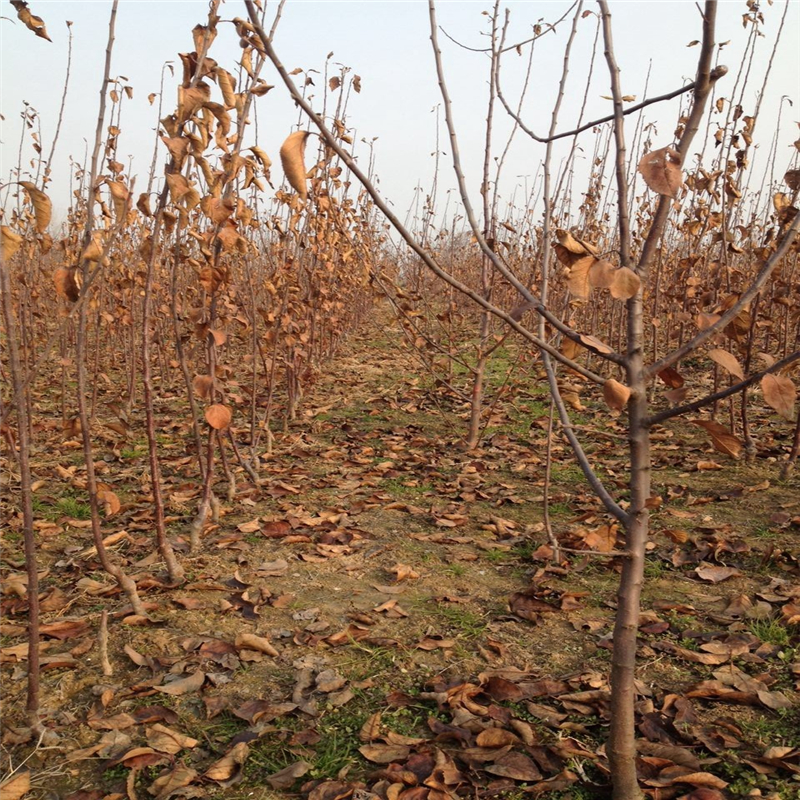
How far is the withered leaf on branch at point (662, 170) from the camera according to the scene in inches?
38.7

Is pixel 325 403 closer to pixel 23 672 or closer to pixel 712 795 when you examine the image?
pixel 23 672

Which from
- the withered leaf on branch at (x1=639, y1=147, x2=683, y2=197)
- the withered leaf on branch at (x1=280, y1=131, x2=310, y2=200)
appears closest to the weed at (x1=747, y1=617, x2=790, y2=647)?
the withered leaf on branch at (x1=639, y1=147, x2=683, y2=197)

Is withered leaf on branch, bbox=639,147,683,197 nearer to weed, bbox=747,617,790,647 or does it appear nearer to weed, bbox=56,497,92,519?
weed, bbox=747,617,790,647

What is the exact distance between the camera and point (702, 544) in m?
2.73

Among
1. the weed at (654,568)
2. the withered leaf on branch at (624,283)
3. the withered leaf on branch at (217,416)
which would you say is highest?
the withered leaf on branch at (624,283)

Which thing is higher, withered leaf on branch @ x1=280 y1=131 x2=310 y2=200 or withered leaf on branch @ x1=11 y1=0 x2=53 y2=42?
withered leaf on branch @ x1=11 y1=0 x2=53 y2=42

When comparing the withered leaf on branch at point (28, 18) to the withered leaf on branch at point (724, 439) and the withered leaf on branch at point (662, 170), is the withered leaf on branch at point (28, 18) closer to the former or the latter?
the withered leaf on branch at point (662, 170)

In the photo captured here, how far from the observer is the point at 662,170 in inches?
39.2

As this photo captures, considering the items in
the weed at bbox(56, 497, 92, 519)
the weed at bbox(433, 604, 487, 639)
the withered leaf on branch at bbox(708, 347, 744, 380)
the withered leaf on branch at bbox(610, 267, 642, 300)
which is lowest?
the weed at bbox(433, 604, 487, 639)

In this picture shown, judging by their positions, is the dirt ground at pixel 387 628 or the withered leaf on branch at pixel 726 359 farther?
the dirt ground at pixel 387 628

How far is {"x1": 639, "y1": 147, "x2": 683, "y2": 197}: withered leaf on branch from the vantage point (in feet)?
3.23

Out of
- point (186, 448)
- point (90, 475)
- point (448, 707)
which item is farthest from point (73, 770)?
point (186, 448)

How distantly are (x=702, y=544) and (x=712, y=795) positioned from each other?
1441 mm

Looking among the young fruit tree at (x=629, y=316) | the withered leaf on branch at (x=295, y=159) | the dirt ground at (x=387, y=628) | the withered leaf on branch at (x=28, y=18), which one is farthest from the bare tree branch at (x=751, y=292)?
the withered leaf on branch at (x=28, y=18)
